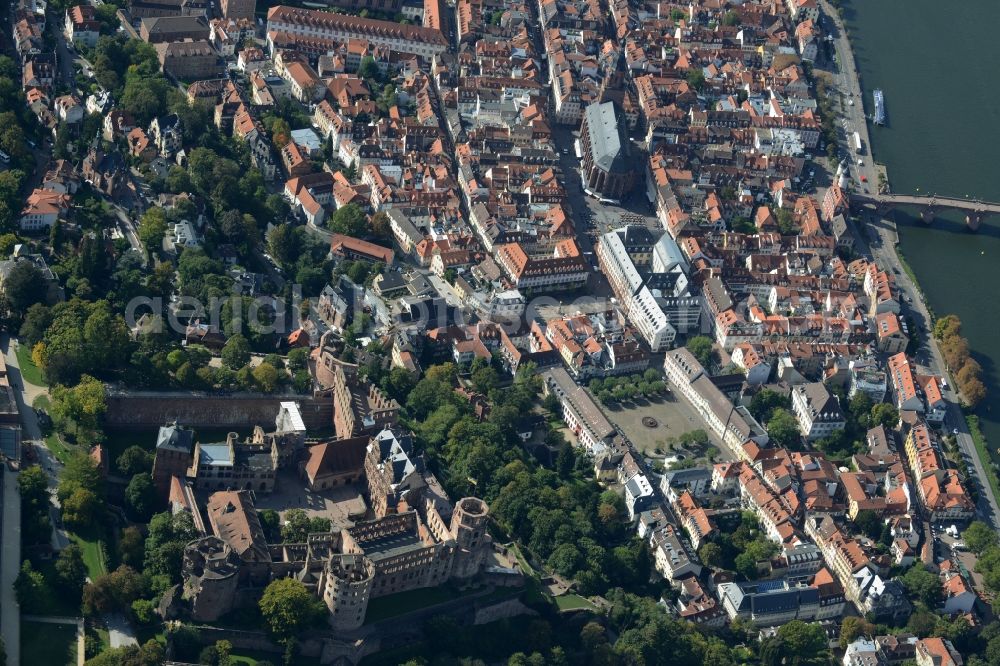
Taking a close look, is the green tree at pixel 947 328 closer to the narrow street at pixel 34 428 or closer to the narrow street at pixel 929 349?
the narrow street at pixel 929 349

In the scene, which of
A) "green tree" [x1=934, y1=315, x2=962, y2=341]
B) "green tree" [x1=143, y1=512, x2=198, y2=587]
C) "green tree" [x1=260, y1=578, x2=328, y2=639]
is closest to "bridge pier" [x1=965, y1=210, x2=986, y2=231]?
"green tree" [x1=934, y1=315, x2=962, y2=341]

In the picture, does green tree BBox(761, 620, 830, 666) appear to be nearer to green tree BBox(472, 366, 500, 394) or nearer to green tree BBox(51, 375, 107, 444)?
green tree BBox(472, 366, 500, 394)

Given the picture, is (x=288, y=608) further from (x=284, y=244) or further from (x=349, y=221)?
(x=349, y=221)

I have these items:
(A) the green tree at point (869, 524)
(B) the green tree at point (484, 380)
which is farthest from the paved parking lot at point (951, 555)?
(B) the green tree at point (484, 380)

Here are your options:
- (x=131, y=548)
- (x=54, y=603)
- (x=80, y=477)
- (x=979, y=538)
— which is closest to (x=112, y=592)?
(x=54, y=603)

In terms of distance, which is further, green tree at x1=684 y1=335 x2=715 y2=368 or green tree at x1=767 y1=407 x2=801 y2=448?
green tree at x1=684 y1=335 x2=715 y2=368
